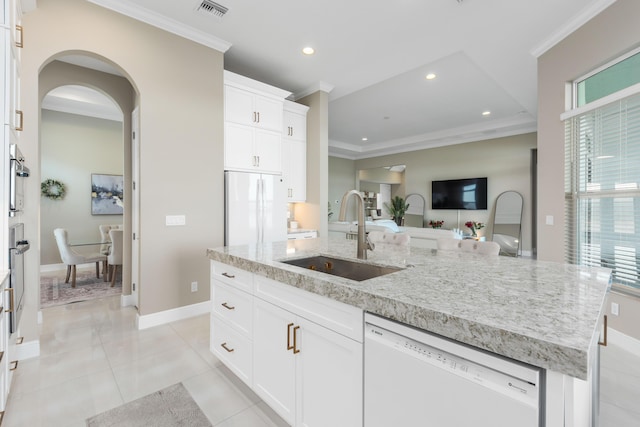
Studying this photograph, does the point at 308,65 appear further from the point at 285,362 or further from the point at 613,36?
the point at 285,362

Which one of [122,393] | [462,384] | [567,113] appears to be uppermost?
[567,113]

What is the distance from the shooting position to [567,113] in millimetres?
3133

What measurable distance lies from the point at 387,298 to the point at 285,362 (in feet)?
2.56

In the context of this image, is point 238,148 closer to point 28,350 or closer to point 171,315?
point 171,315

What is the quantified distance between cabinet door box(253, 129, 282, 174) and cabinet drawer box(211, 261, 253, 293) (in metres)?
2.02

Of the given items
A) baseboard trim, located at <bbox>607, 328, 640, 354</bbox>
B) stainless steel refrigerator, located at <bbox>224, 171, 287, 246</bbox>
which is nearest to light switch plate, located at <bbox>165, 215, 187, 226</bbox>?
stainless steel refrigerator, located at <bbox>224, 171, 287, 246</bbox>

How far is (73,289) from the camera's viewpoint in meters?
4.26

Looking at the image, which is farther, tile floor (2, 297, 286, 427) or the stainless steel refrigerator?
the stainless steel refrigerator

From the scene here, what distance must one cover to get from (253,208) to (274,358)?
2.32 meters

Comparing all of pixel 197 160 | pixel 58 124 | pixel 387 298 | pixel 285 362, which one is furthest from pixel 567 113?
pixel 58 124

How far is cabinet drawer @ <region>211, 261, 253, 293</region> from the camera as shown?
5.76 ft

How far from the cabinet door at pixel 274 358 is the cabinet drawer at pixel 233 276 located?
13 centimetres

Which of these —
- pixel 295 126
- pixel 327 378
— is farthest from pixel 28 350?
pixel 295 126

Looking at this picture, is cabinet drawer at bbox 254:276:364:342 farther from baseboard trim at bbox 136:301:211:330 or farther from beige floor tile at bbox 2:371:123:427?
baseboard trim at bbox 136:301:211:330
